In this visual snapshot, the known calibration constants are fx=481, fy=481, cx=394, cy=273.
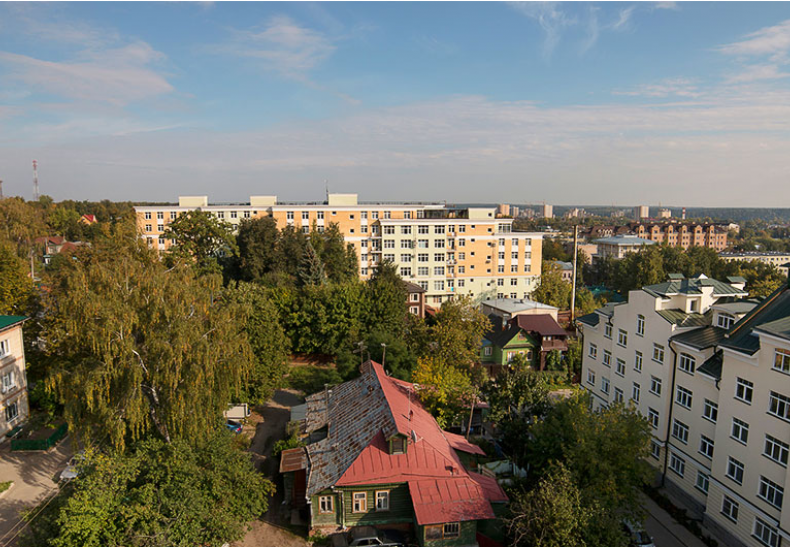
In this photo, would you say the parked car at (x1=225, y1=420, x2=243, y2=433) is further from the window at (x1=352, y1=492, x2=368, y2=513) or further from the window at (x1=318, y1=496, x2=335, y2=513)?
the window at (x1=352, y1=492, x2=368, y2=513)

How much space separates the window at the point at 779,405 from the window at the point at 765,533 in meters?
3.73

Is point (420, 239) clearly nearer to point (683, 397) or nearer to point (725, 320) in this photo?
point (683, 397)

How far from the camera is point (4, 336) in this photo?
2389 cm

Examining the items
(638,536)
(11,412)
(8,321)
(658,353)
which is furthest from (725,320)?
(11,412)

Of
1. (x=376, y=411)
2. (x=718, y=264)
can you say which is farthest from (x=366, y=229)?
(x=718, y=264)

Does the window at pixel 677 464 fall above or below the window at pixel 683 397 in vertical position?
below

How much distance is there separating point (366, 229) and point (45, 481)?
38387 millimetres

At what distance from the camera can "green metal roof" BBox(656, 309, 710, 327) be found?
70.2ft

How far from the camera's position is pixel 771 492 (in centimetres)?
1602

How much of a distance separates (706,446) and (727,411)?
8.10ft

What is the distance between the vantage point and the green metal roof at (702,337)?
19641mm

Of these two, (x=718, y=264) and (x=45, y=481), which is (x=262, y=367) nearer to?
(x=45, y=481)

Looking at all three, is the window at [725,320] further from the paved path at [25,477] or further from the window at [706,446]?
the paved path at [25,477]

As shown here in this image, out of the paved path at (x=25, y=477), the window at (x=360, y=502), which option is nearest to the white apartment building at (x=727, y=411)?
the window at (x=360, y=502)
